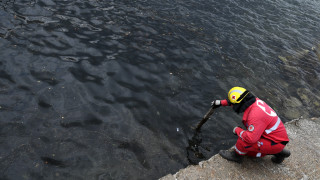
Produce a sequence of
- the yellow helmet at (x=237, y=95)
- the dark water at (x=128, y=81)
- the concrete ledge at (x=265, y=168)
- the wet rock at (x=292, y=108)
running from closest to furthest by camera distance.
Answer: the yellow helmet at (x=237, y=95), the concrete ledge at (x=265, y=168), the dark water at (x=128, y=81), the wet rock at (x=292, y=108)

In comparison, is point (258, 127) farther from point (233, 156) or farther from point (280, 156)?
point (280, 156)

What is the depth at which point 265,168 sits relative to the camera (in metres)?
5.76

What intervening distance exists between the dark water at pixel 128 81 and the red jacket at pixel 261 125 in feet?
4.98

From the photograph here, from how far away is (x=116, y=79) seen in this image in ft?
25.7

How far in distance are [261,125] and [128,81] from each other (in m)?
4.33

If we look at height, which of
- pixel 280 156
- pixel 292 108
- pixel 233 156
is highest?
pixel 280 156

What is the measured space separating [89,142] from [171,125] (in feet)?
7.30

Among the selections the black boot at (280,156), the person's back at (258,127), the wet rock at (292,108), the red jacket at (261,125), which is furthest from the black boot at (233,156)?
the wet rock at (292,108)

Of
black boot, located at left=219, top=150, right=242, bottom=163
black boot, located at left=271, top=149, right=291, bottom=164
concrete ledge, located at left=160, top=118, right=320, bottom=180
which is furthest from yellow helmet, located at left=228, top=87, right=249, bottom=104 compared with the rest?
black boot, located at left=271, top=149, right=291, bottom=164

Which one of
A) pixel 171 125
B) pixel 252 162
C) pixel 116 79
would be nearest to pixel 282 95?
pixel 252 162

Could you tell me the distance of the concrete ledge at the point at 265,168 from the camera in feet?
17.7

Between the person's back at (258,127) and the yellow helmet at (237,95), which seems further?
the yellow helmet at (237,95)

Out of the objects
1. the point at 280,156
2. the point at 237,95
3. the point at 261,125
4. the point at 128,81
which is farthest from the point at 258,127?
the point at 128,81

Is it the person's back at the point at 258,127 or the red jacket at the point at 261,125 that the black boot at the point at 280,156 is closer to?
the person's back at the point at 258,127
